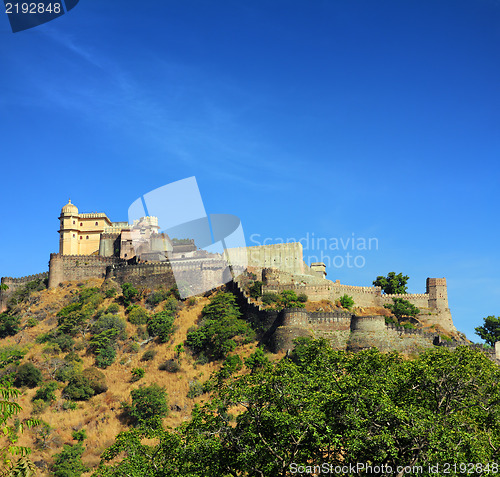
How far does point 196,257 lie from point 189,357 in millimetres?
19285

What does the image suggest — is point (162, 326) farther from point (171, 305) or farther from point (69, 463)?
point (69, 463)

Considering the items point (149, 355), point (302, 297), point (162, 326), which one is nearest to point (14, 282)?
point (162, 326)

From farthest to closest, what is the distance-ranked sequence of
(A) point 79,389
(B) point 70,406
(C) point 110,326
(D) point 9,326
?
(D) point 9,326 → (C) point 110,326 → (A) point 79,389 → (B) point 70,406

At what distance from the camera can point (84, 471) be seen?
39031mm

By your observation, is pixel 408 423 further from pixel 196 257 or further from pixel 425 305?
pixel 196 257

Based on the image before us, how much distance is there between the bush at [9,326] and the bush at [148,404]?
18.9m

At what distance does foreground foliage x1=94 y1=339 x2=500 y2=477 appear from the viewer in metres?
22.3

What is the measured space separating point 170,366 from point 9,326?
60.4 feet

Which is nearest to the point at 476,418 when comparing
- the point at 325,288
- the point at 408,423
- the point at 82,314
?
the point at 408,423

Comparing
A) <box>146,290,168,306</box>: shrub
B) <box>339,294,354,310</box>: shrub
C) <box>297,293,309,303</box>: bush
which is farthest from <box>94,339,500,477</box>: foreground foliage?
<box>146,290,168,306</box>: shrub

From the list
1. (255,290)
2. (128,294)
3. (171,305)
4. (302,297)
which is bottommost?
(171,305)

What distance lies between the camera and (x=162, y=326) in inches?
2148

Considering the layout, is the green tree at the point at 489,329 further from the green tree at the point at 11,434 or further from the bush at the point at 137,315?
the green tree at the point at 11,434

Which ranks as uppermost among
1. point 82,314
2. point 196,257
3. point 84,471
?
point 196,257
